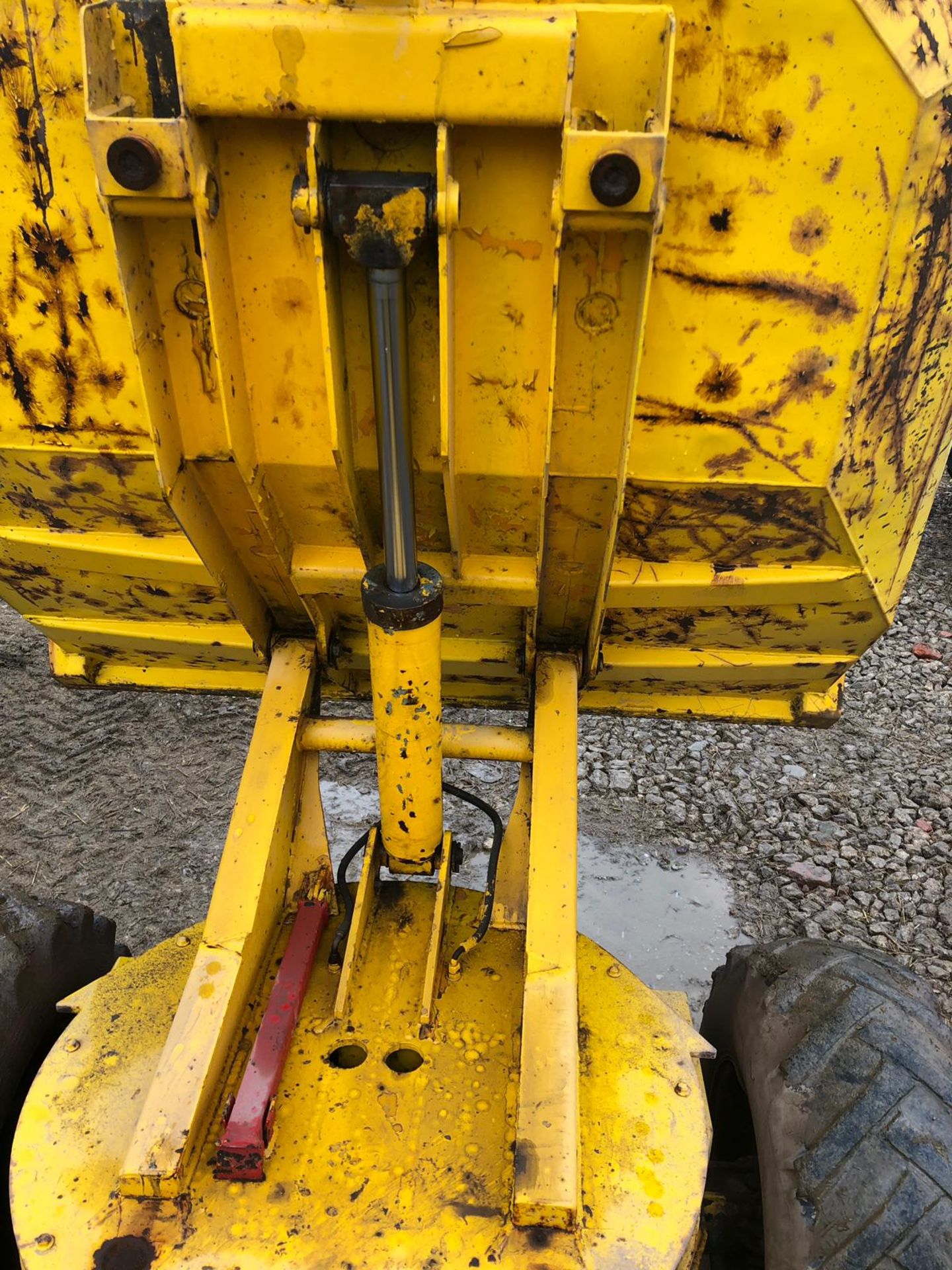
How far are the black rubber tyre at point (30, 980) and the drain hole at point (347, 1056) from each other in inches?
27.4

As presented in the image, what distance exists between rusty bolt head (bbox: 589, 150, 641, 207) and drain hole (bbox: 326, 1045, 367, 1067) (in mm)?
1550

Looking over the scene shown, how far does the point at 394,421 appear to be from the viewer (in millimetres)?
1364

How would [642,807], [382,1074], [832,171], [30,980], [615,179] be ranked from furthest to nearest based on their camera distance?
[642,807], [30,980], [382,1074], [832,171], [615,179]

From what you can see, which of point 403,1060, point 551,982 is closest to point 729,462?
point 551,982

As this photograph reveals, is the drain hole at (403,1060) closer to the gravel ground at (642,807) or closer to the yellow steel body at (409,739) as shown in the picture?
the yellow steel body at (409,739)

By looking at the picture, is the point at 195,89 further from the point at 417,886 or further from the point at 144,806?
the point at 144,806

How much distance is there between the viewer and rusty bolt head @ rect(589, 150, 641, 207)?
1.12 m

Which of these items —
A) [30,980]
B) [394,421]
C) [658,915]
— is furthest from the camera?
[658,915]

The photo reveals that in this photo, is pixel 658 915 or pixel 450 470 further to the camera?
pixel 658 915

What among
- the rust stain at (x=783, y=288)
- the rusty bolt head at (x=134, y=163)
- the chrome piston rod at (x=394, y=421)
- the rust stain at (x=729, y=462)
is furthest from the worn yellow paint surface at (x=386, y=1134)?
the rusty bolt head at (x=134, y=163)

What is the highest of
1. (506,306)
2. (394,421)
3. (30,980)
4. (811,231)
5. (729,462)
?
(811,231)

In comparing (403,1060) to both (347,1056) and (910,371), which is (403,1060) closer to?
(347,1056)

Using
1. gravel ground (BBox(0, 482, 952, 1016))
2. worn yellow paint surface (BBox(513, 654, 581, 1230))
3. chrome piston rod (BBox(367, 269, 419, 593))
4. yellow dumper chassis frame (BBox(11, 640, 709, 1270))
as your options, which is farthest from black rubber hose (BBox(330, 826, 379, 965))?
gravel ground (BBox(0, 482, 952, 1016))

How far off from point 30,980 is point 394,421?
4.88 ft
